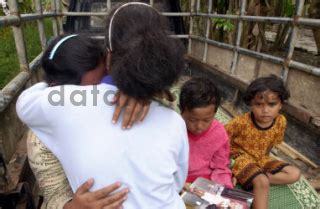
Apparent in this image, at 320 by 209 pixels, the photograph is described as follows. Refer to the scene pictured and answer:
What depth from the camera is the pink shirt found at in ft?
6.30

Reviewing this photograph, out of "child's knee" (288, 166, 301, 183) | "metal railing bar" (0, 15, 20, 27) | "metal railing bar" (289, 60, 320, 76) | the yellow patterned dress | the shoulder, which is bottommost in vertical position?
"child's knee" (288, 166, 301, 183)

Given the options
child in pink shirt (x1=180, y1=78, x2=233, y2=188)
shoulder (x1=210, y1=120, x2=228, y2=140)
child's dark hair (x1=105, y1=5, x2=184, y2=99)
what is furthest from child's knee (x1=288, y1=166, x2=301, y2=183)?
child's dark hair (x1=105, y1=5, x2=184, y2=99)

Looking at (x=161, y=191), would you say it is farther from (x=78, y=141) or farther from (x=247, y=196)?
(x=247, y=196)

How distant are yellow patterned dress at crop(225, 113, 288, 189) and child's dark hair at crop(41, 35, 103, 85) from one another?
1.39 meters

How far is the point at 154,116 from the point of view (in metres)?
1.03

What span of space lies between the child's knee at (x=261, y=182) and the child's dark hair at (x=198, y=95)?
0.60m

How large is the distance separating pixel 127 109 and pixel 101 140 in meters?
0.13

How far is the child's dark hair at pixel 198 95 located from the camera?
5.73 feet

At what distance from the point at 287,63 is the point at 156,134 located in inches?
84.1

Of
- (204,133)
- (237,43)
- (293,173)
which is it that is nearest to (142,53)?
(204,133)

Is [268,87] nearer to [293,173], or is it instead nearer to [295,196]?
[293,173]

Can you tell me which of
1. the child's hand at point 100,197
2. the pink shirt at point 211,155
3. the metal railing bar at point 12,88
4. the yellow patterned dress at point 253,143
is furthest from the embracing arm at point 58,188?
the yellow patterned dress at point 253,143

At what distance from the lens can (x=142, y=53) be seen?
34.6 inches

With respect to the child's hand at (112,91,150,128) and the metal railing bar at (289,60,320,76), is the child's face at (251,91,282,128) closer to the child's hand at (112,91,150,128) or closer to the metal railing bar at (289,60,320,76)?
the metal railing bar at (289,60,320,76)
